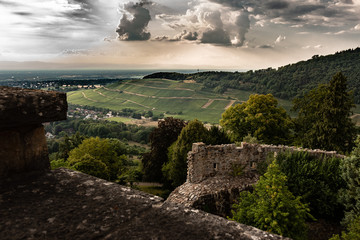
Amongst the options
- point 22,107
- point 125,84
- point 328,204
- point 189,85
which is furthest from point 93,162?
point 125,84

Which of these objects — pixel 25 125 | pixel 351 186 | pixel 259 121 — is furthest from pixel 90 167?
pixel 25 125

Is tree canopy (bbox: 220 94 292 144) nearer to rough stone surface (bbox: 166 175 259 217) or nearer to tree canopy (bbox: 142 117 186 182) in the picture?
tree canopy (bbox: 142 117 186 182)

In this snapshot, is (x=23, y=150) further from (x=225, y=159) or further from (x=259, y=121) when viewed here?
(x=259, y=121)

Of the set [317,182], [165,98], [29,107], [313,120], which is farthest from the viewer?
[165,98]

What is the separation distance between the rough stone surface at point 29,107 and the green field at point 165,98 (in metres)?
86.4

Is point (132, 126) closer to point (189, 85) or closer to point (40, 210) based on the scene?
point (189, 85)

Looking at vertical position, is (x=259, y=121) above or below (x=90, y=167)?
above

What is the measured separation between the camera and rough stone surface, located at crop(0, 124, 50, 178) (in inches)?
115

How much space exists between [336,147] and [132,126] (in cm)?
8521

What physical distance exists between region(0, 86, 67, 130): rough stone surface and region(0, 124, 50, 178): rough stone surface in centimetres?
24

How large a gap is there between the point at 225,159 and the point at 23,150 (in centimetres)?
1658

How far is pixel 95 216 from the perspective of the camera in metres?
2.45

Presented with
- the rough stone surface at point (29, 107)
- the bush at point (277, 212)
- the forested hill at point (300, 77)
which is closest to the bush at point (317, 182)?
the bush at point (277, 212)

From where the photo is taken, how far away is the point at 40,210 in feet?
8.06
